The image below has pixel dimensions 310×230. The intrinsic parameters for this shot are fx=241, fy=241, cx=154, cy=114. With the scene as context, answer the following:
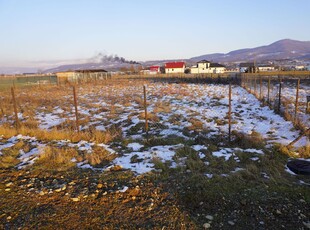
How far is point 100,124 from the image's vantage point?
1085 centimetres

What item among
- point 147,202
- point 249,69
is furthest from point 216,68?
point 147,202

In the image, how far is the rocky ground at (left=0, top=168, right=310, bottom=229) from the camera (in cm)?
359

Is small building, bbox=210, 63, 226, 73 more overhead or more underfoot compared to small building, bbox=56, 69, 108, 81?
more overhead

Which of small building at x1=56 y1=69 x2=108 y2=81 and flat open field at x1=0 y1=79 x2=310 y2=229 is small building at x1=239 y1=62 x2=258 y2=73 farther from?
flat open field at x1=0 y1=79 x2=310 y2=229

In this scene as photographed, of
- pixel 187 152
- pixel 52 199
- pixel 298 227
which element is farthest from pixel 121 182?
pixel 298 227

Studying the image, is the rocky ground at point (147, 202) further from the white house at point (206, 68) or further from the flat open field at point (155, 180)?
the white house at point (206, 68)

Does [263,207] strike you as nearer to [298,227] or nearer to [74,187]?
[298,227]

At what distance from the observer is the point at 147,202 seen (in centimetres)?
418

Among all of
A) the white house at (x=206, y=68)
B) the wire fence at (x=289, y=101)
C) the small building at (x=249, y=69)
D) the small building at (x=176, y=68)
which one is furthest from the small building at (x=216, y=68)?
the wire fence at (x=289, y=101)

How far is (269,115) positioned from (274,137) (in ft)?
12.5

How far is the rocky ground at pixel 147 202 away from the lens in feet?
11.8

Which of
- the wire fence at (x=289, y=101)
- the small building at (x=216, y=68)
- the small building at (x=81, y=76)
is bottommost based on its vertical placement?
the wire fence at (x=289, y=101)

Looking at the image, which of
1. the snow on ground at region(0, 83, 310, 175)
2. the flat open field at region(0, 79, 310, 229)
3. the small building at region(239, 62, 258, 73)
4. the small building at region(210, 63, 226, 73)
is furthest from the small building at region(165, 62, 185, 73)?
the flat open field at region(0, 79, 310, 229)

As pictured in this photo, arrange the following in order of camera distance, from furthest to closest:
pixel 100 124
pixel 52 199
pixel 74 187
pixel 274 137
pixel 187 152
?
pixel 100 124 < pixel 274 137 < pixel 187 152 < pixel 74 187 < pixel 52 199
